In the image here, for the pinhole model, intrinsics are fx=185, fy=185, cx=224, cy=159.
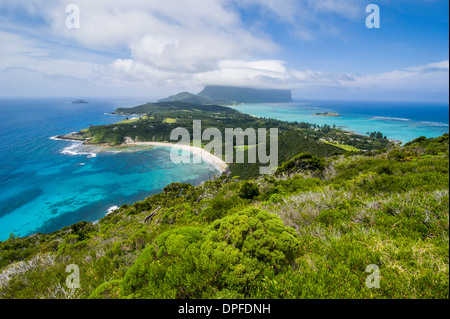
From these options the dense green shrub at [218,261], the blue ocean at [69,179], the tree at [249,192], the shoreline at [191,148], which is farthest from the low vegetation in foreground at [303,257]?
the shoreline at [191,148]

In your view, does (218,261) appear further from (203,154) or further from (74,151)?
(74,151)

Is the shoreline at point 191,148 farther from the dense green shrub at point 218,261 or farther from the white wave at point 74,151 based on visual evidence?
the dense green shrub at point 218,261

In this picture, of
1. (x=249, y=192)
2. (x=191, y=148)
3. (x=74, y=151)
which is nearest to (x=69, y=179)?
(x=74, y=151)

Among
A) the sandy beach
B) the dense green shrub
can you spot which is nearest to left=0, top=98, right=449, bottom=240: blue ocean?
the sandy beach

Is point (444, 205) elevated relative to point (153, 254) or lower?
elevated

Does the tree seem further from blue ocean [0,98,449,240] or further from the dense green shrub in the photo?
blue ocean [0,98,449,240]

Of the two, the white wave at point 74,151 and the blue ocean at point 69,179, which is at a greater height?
the white wave at point 74,151

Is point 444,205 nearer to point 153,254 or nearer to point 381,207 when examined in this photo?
point 381,207

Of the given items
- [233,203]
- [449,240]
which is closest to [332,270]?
[449,240]
